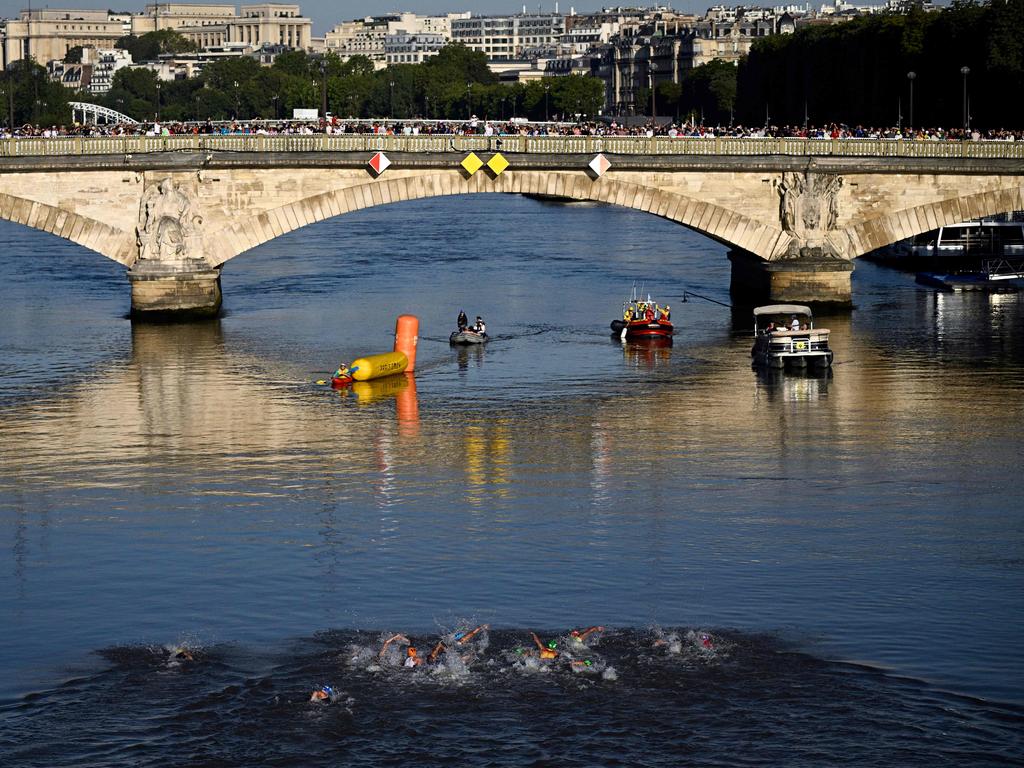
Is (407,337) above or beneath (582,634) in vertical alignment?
above

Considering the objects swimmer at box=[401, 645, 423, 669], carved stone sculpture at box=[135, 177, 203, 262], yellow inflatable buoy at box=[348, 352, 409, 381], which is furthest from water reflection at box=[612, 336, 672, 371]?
swimmer at box=[401, 645, 423, 669]

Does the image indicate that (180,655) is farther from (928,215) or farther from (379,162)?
(928,215)

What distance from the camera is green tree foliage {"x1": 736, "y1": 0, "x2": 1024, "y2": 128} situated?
11838 centimetres

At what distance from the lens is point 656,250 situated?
379ft

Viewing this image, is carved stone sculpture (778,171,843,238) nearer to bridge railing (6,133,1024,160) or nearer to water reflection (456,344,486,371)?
bridge railing (6,133,1024,160)

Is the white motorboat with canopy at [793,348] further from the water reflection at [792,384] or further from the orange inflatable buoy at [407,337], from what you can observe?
the orange inflatable buoy at [407,337]

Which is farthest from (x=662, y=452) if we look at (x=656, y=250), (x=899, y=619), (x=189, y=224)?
(x=656, y=250)

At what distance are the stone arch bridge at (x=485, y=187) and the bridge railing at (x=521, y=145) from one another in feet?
0.19

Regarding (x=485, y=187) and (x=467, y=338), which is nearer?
(x=467, y=338)

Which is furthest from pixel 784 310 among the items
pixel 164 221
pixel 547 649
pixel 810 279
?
pixel 547 649

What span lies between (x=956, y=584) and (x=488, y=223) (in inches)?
4140

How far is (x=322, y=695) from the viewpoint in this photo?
1207 inches

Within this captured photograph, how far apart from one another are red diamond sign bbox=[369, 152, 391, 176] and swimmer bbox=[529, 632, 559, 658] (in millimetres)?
44531

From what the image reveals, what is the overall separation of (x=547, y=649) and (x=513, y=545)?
325 inches
